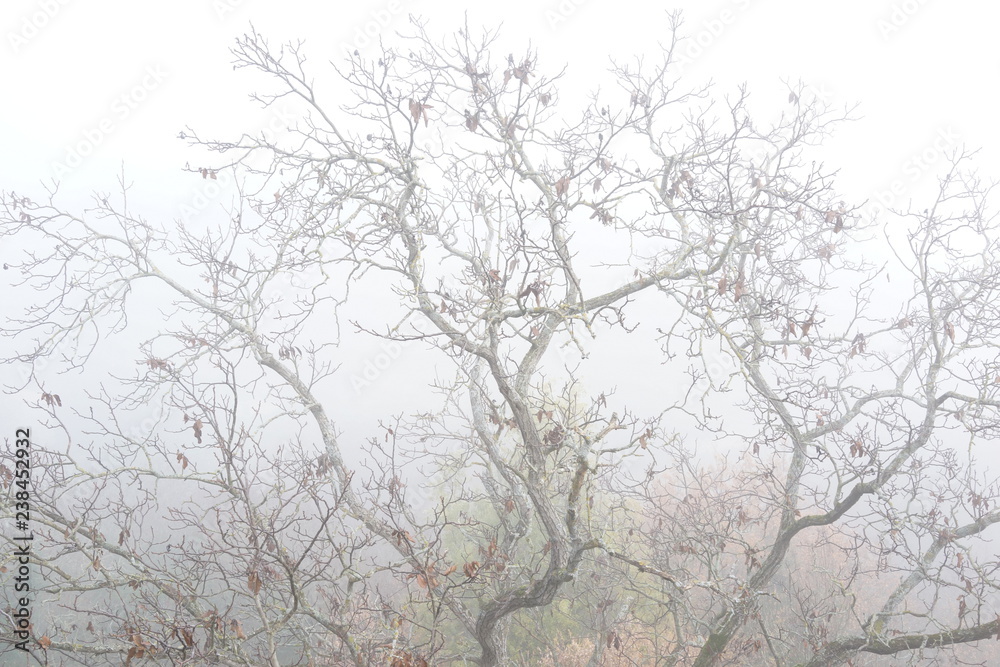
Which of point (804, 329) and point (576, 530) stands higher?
point (804, 329)

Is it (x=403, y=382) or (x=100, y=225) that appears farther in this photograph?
(x=100, y=225)

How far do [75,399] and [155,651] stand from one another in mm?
59675

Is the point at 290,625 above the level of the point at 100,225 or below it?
below

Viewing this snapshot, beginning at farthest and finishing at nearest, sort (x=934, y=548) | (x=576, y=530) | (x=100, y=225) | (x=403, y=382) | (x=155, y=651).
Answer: (x=100, y=225), (x=403, y=382), (x=934, y=548), (x=576, y=530), (x=155, y=651)

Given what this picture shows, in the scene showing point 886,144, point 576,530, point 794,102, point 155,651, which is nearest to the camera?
point 155,651

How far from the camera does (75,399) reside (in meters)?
52.4

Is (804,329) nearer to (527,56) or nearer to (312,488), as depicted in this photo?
(527,56)

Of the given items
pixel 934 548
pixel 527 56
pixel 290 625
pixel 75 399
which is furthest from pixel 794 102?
pixel 75 399

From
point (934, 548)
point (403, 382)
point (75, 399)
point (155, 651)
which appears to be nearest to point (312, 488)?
point (155, 651)

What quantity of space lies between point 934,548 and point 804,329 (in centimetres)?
397

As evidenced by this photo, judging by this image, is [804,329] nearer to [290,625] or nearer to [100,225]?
[290,625]

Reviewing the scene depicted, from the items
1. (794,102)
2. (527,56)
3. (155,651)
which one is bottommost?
(155,651)

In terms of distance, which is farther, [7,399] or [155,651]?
[7,399]

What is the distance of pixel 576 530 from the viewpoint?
527cm
